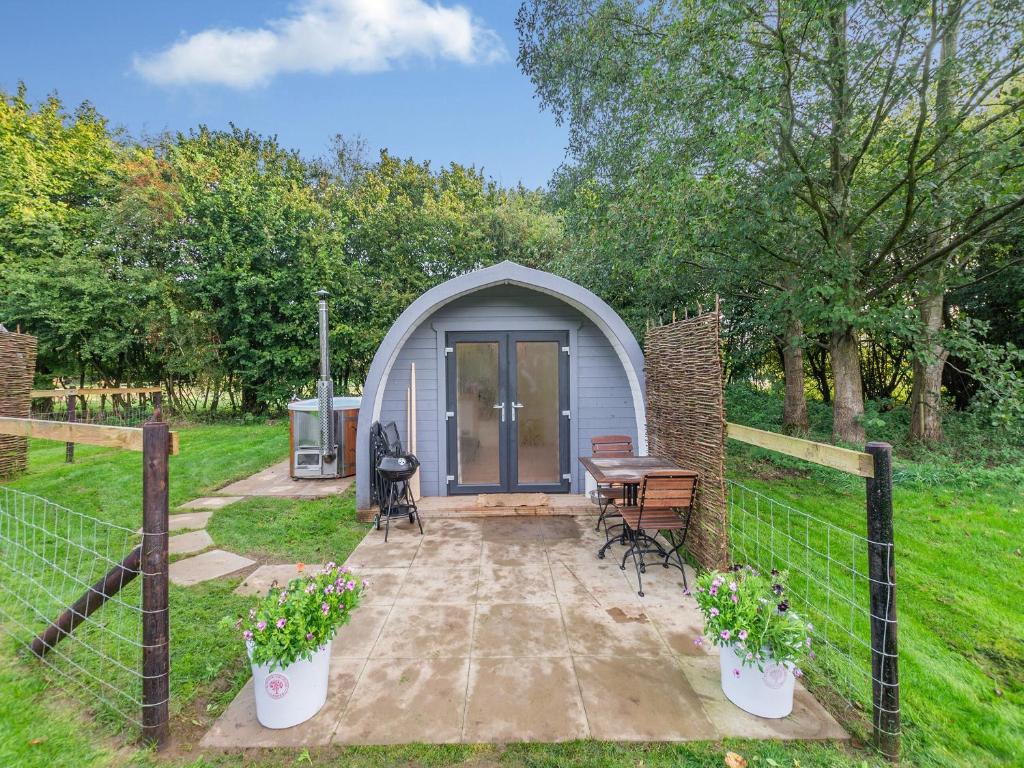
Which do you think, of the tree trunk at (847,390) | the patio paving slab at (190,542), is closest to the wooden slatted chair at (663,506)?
the patio paving slab at (190,542)

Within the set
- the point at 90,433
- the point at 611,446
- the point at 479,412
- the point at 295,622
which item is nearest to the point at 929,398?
the point at 611,446

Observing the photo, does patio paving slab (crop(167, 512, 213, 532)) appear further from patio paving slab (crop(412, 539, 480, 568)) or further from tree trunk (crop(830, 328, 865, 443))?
tree trunk (crop(830, 328, 865, 443))

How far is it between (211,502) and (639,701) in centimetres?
513

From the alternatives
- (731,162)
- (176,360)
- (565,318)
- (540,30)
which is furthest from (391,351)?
(176,360)

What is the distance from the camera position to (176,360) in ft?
35.0

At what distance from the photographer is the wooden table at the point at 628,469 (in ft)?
11.5

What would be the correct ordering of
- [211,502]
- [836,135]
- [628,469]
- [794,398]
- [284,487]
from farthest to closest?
A: [794,398], [284,487], [211,502], [836,135], [628,469]

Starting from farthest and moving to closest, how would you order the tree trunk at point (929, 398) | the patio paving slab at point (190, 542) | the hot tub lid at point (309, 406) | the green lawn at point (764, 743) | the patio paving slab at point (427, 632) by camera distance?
the tree trunk at point (929, 398), the hot tub lid at point (309, 406), the patio paving slab at point (190, 542), the patio paving slab at point (427, 632), the green lawn at point (764, 743)

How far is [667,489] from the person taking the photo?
3.30 meters

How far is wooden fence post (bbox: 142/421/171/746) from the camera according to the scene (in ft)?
6.02

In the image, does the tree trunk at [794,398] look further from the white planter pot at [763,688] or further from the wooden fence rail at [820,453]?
the white planter pot at [763,688]

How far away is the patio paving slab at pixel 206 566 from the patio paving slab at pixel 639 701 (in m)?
2.78

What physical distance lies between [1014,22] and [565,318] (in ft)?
16.3

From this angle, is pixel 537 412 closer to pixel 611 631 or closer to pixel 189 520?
pixel 611 631
